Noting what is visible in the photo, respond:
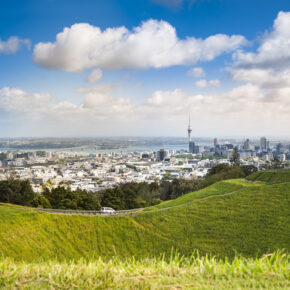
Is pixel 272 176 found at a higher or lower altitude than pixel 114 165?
higher

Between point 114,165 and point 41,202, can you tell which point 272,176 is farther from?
point 114,165

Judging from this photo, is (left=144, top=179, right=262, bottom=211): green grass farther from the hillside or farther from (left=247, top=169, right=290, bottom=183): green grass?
(left=247, top=169, right=290, bottom=183): green grass

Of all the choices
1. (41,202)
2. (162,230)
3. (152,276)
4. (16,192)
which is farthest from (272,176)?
(16,192)

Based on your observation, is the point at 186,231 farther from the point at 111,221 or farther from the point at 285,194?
the point at 285,194

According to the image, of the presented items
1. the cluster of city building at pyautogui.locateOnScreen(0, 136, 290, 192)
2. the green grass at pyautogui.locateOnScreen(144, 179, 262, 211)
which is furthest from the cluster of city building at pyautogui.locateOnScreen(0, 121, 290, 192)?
the green grass at pyautogui.locateOnScreen(144, 179, 262, 211)

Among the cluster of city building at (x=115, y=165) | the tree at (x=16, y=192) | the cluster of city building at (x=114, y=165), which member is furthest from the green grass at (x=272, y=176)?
the cluster of city building at (x=114, y=165)

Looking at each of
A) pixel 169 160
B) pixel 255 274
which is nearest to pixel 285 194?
pixel 255 274
